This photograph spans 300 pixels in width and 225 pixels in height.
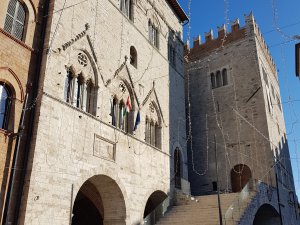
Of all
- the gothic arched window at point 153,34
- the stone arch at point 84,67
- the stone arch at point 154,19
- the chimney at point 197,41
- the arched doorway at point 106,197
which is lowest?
the arched doorway at point 106,197

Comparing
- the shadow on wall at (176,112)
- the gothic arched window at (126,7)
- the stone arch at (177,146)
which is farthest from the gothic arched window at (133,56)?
the stone arch at (177,146)

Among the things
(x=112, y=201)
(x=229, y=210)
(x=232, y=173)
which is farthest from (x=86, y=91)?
(x=232, y=173)

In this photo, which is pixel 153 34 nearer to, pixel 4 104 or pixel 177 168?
pixel 177 168

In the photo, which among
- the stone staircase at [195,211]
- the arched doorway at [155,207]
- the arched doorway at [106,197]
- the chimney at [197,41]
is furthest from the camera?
the chimney at [197,41]

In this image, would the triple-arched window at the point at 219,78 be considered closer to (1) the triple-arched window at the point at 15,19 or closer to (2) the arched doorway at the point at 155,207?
(2) the arched doorway at the point at 155,207

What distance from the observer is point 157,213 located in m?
14.2

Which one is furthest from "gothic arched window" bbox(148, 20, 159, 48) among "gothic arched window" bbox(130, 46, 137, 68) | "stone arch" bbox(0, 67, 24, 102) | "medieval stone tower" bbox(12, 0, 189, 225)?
"stone arch" bbox(0, 67, 24, 102)

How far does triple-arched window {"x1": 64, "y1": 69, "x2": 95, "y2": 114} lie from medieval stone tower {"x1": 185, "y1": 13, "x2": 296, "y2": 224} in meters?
8.16

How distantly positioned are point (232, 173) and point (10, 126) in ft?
46.0

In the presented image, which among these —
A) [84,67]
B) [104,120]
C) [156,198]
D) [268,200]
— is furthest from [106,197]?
[268,200]

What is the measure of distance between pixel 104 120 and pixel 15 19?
4.58 meters

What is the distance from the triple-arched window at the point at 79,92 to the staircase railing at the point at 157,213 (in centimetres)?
516

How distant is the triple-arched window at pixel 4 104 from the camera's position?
8.93 meters

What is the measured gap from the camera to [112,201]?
40.9ft
